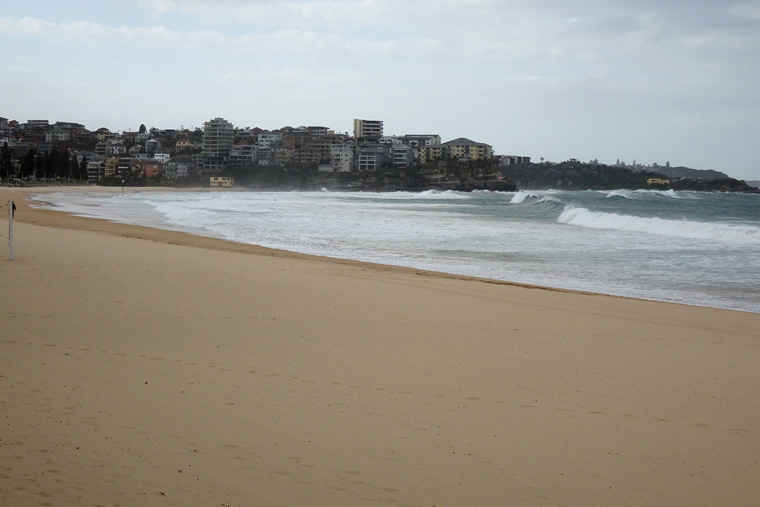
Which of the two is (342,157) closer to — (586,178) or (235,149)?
(235,149)

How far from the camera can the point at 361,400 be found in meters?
4.63

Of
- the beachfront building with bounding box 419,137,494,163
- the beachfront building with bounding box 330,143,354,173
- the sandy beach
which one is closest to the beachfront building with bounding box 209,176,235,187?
the beachfront building with bounding box 330,143,354,173

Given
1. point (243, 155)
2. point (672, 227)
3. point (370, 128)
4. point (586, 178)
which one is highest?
point (370, 128)

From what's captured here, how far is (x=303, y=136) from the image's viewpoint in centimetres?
15662

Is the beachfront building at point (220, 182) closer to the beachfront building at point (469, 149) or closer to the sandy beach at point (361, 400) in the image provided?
the beachfront building at point (469, 149)

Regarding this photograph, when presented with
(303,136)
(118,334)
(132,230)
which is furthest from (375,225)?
(303,136)

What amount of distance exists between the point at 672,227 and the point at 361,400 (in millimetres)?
24004

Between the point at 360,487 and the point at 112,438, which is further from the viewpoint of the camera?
the point at 112,438

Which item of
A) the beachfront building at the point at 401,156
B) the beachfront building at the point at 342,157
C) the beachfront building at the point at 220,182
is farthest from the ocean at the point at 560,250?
the beachfront building at the point at 401,156

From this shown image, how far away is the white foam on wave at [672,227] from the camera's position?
21828mm

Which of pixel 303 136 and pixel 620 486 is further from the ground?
pixel 303 136

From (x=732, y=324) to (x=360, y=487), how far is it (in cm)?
635

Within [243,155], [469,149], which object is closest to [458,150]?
[469,149]

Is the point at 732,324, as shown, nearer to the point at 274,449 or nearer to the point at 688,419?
the point at 688,419
